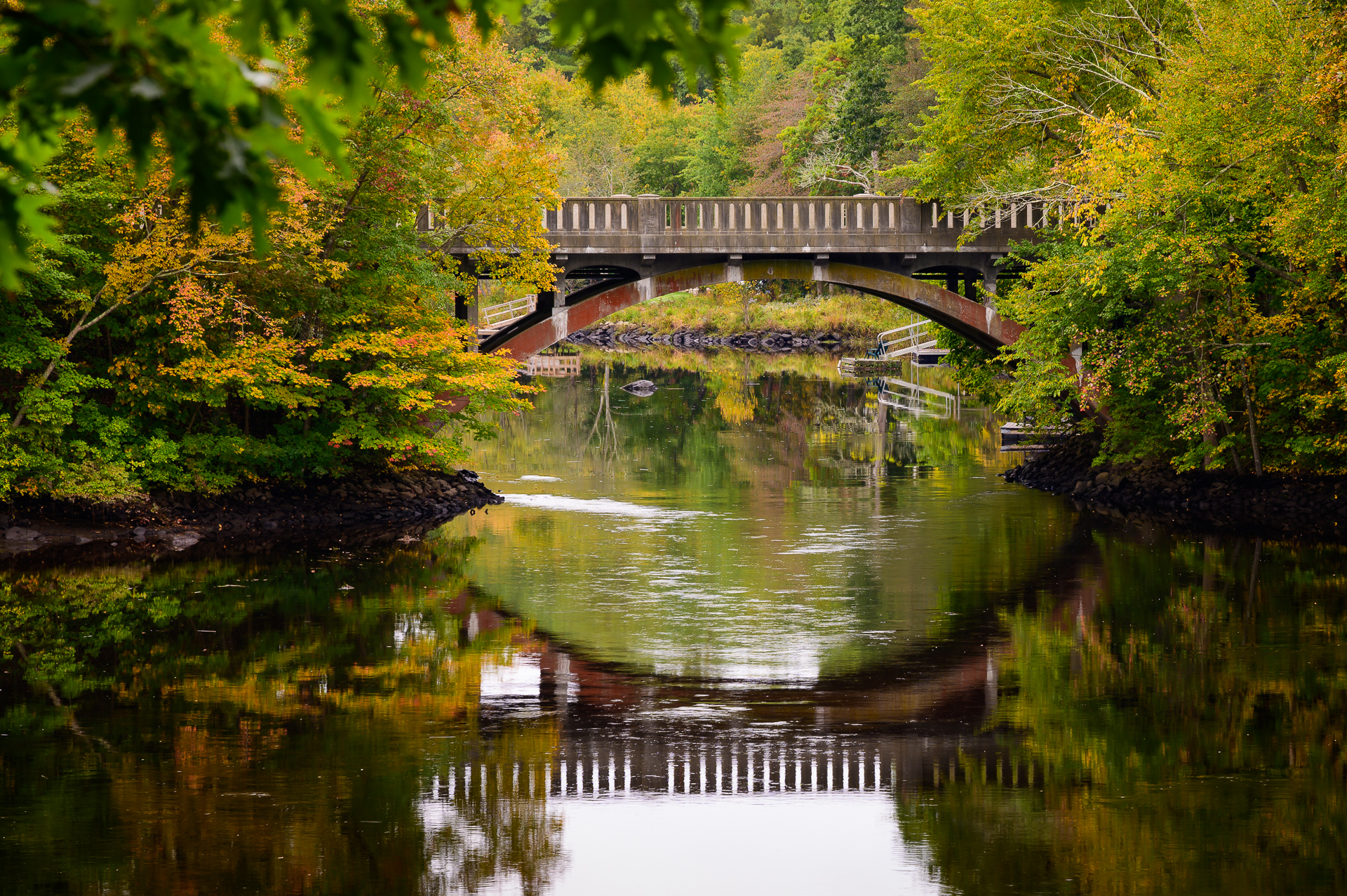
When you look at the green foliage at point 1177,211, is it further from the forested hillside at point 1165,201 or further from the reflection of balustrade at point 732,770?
the reflection of balustrade at point 732,770

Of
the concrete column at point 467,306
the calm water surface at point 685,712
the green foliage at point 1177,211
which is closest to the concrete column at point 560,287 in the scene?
the concrete column at point 467,306

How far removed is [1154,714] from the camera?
43.7ft

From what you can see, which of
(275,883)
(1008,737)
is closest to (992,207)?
(1008,737)

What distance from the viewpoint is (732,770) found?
1181 cm

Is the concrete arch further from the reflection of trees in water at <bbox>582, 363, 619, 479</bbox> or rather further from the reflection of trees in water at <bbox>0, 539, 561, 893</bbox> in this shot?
the reflection of trees in water at <bbox>0, 539, 561, 893</bbox>

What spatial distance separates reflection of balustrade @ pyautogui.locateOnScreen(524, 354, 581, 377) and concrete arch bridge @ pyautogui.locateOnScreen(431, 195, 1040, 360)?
25.9 metres

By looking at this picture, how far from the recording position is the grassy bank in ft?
243

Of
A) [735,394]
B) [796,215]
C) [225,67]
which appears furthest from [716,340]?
[225,67]

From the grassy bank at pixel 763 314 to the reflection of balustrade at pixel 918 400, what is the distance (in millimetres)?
17028

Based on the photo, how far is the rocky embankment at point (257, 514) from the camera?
855 inches

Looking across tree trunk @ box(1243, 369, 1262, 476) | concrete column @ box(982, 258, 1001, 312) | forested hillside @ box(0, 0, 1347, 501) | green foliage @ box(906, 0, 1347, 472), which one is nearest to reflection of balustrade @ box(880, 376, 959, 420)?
concrete column @ box(982, 258, 1001, 312)

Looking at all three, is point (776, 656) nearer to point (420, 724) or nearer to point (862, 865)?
point (420, 724)

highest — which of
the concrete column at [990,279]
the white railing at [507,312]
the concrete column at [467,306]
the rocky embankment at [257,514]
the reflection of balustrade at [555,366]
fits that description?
the white railing at [507,312]

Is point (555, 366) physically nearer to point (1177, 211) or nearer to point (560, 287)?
point (560, 287)
